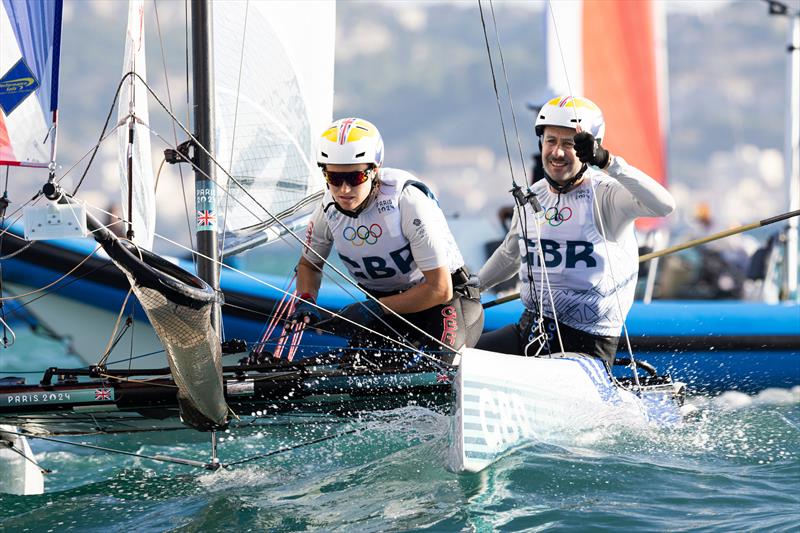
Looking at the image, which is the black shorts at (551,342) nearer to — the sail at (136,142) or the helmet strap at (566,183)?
the helmet strap at (566,183)

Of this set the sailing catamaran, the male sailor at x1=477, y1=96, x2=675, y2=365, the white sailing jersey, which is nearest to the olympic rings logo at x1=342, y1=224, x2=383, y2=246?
the white sailing jersey

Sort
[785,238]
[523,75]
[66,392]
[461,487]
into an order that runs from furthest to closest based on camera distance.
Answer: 1. [523,75]
2. [785,238]
3. [66,392]
4. [461,487]

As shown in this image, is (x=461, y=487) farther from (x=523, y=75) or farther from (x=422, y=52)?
(x=422, y=52)

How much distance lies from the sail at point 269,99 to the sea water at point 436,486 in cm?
113

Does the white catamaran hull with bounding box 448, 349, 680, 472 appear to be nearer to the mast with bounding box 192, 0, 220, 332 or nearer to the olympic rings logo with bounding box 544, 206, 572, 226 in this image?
the olympic rings logo with bounding box 544, 206, 572, 226

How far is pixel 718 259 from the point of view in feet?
33.9

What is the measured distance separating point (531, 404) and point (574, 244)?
2.60 ft

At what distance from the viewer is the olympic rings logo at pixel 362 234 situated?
3.85m

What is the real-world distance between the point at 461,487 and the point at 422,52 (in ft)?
355

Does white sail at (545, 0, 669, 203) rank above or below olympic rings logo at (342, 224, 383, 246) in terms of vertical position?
above

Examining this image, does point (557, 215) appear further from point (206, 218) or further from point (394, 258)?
point (206, 218)

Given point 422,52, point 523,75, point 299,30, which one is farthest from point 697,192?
point 299,30

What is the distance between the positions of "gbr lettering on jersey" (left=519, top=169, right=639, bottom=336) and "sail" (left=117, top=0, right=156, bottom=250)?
4.47 ft

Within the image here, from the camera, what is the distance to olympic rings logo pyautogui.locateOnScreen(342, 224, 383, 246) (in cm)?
385
